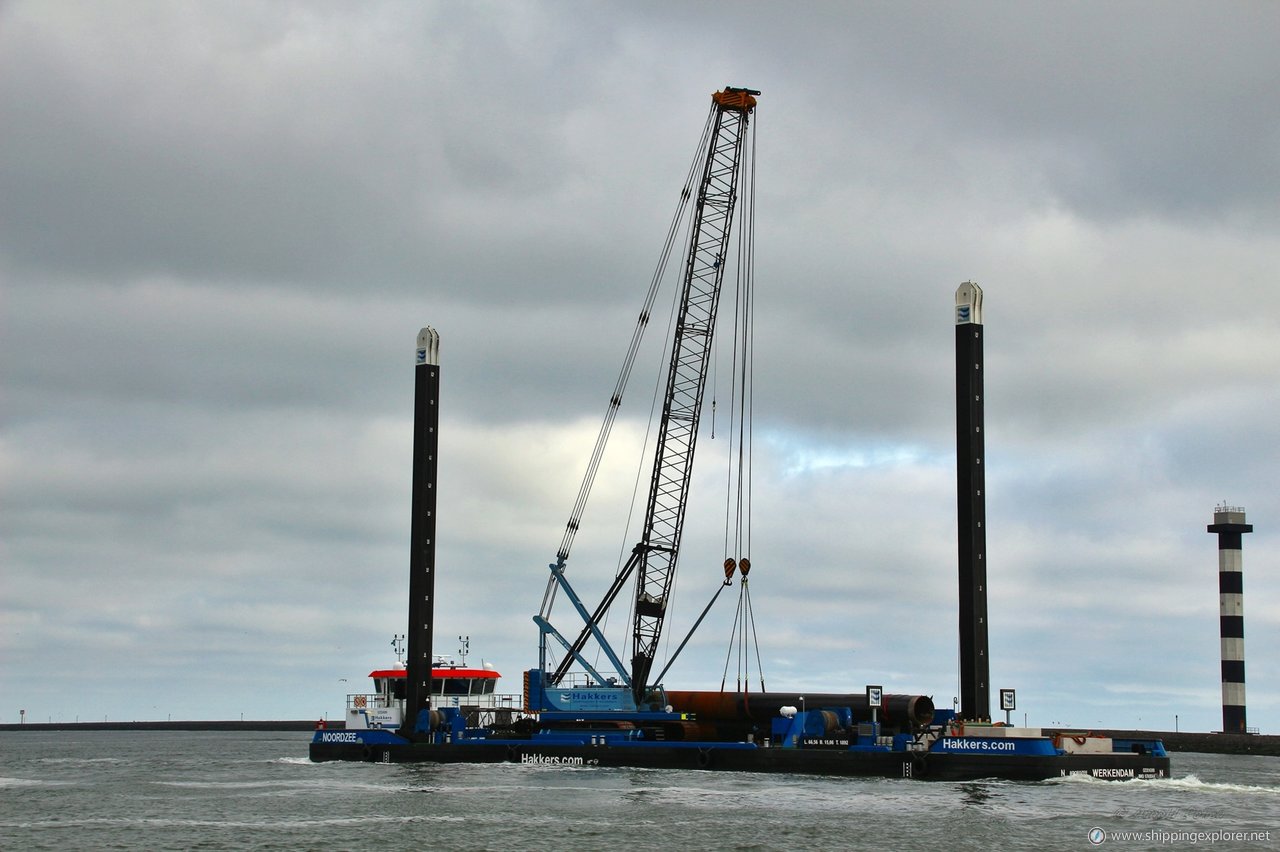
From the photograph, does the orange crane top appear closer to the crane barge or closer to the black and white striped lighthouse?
the crane barge

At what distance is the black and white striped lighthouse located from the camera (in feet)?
392

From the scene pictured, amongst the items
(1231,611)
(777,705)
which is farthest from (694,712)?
(1231,611)

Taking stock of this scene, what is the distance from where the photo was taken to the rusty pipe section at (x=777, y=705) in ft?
219

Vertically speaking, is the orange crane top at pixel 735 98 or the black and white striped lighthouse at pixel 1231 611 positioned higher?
the orange crane top at pixel 735 98

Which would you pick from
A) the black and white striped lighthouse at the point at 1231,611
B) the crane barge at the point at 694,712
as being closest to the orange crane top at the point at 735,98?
the crane barge at the point at 694,712

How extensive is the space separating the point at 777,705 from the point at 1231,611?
62907mm

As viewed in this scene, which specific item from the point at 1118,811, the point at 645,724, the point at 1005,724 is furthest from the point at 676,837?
the point at 645,724

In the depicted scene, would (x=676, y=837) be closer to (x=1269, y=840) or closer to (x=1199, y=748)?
(x=1269, y=840)

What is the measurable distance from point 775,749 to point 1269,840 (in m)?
24.3

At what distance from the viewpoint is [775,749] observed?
219ft

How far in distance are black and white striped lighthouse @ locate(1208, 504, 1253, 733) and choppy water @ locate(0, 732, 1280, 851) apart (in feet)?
162

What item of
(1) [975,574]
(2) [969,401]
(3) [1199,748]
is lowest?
(3) [1199,748]

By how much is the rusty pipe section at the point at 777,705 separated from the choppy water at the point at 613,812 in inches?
152

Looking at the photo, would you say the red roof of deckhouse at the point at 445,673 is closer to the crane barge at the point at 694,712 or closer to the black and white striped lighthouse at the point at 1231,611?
the crane barge at the point at 694,712
